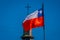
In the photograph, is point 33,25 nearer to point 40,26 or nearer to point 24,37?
point 40,26

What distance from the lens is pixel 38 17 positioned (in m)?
31.8

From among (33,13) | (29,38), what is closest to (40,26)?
(33,13)

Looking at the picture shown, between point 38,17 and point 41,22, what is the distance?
1.18 meters

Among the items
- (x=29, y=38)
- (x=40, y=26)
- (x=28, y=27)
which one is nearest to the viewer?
(x=40, y=26)

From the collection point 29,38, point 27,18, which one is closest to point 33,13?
point 27,18

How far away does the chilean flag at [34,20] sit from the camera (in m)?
31.1

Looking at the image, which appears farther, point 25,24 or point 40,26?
point 25,24

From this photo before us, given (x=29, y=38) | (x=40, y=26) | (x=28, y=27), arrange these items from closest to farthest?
(x=40, y=26)
(x=28, y=27)
(x=29, y=38)

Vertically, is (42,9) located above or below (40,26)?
above

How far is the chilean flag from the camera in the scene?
31.1 m

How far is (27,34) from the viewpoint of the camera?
4100 cm

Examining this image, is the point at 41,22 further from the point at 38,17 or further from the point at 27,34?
the point at 27,34

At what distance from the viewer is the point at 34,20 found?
3186 cm

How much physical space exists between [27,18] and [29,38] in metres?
8.39
